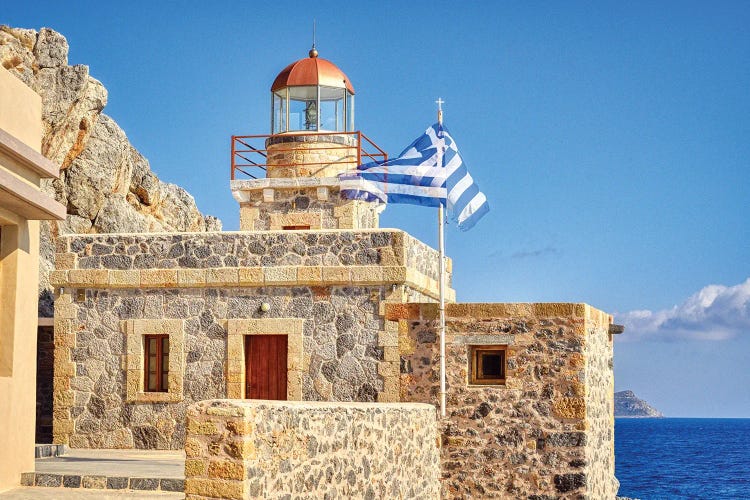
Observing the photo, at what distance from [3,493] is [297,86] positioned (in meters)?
10.3

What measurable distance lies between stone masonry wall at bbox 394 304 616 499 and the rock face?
40.0 ft

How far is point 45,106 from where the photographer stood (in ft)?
91.1

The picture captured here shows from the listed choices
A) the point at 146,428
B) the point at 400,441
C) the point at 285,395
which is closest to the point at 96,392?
the point at 146,428

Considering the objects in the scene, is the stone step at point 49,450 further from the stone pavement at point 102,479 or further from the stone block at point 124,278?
the stone block at point 124,278

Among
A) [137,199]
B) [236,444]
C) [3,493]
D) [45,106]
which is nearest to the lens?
[236,444]

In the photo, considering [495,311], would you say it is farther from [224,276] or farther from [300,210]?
[300,210]

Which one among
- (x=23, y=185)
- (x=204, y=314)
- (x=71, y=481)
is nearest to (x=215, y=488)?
(x=71, y=481)

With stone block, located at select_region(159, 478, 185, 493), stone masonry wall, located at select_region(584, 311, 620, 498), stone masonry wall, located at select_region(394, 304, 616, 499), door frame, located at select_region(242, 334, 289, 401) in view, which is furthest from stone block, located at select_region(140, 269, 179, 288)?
stone masonry wall, located at select_region(584, 311, 620, 498)

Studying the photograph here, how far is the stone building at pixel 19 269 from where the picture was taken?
1290 centimetres

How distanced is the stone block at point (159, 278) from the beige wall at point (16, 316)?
3232 mm

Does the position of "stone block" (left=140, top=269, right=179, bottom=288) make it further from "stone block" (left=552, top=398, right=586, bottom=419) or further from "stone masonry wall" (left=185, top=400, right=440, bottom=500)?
"stone block" (left=552, top=398, right=586, bottom=419)

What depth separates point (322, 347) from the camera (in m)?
16.5

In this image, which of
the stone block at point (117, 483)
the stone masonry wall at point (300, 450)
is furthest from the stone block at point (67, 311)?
the stone masonry wall at point (300, 450)

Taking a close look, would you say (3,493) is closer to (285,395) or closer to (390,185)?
(285,395)
